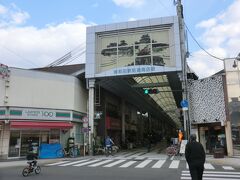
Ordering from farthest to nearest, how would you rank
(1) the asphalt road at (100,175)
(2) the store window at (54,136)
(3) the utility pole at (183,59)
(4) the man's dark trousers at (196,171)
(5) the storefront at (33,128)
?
(2) the store window at (54,136)
(5) the storefront at (33,128)
(3) the utility pole at (183,59)
(1) the asphalt road at (100,175)
(4) the man's dark trousers at (196,171)

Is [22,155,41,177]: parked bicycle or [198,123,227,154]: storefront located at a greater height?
[198,123,227,154]: storefront

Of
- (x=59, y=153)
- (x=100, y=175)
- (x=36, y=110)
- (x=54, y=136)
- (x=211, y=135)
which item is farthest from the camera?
(x=54, y=136)

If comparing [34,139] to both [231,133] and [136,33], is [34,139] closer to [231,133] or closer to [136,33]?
[136,33]

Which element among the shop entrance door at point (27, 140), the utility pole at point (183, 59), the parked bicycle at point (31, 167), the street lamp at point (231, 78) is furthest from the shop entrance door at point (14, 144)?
the street lamp at point (231, 78)

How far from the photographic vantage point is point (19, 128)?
75.0ft

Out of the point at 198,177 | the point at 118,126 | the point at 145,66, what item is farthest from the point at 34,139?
the point at 198,177

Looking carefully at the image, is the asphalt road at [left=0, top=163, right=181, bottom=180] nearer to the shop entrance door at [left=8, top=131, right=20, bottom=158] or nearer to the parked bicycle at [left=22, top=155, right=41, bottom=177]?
the parked bicycle at [left=22, top=155, right=41, bottom=177]

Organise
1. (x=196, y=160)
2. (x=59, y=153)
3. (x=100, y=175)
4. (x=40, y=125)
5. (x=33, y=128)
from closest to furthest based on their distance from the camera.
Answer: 1. (x=196, y=160)
2. (x=100, y=175)
3. (x=40, y=125)
4. (x=59, y=153)
5. (x=33, y=128)

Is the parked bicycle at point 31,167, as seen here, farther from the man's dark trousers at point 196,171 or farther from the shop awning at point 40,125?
the shop awning at point 40,125

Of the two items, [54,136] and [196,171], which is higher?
[54,136]

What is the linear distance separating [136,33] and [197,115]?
9.07 m

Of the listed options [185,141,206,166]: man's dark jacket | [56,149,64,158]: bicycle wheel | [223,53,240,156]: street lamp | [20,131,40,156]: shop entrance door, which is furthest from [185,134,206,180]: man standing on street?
[20,131,40,156]: shop entrance door

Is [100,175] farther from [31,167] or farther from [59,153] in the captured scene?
[59,153]

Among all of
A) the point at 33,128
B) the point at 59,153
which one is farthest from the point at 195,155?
the point at 33,128
